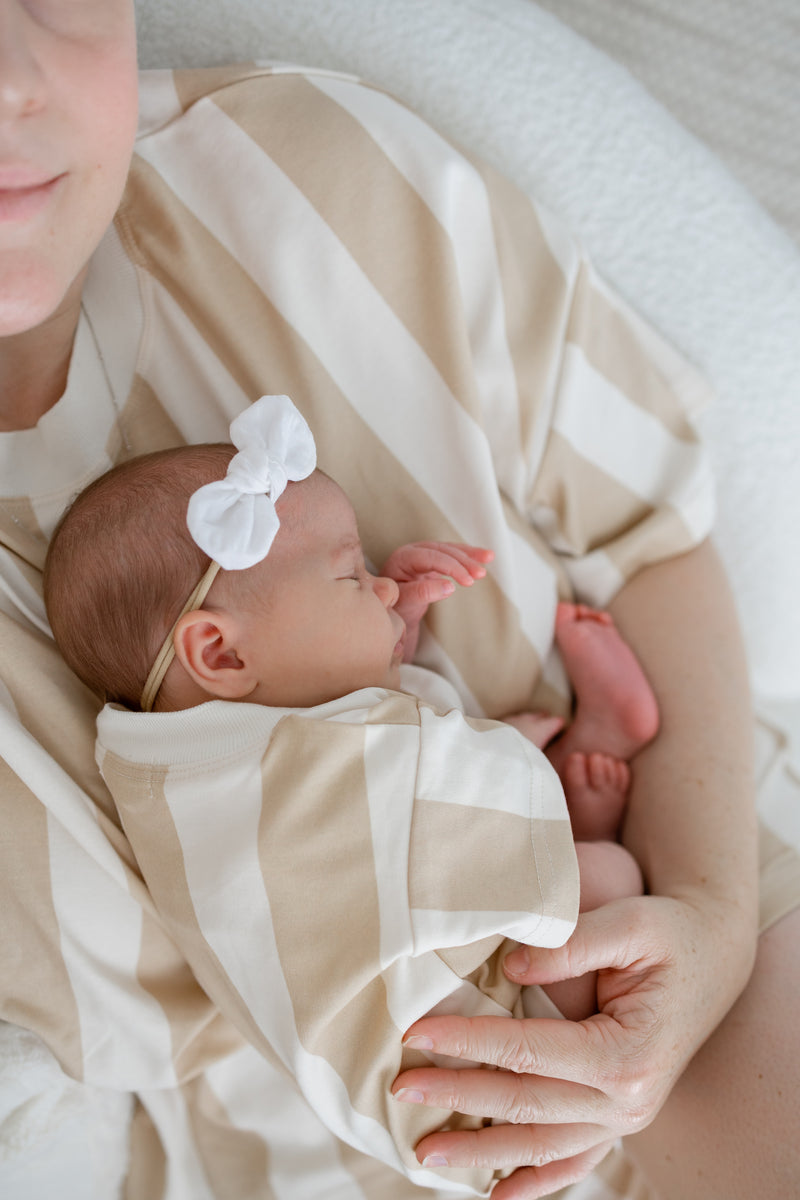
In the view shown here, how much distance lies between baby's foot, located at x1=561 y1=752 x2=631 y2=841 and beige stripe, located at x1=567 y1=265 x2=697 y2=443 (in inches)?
17.3

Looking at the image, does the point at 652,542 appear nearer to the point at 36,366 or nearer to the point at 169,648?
the point at 169,648

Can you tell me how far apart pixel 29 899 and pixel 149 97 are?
92 cm

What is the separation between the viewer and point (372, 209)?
1.21 meters

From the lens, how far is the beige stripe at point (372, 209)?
3.93ft

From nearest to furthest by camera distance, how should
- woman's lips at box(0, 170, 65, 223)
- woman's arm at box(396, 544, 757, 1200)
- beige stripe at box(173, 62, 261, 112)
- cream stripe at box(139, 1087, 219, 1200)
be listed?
1. woman's lips at box(0, 170, 65, 223)
2. woman's arm at box(396, 544, 757, 1200)
3. cream stripe at box(139, 1087, 219, 1200)
4. beige stripe at box(173, 62, 261, 112)

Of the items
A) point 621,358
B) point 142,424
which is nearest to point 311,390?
point 142,424

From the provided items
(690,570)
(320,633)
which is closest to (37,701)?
(320,633)

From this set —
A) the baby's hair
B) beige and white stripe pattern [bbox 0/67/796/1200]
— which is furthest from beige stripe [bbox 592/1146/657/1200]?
the baby's hair

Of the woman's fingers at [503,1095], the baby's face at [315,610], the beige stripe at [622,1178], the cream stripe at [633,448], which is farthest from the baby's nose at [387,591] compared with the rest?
the beige stripe at [622,1178]

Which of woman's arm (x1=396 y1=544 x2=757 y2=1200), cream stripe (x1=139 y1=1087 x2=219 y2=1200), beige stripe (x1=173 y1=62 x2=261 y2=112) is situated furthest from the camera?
beige stripe (x1=173 y1=62 x2=261 y2=112)

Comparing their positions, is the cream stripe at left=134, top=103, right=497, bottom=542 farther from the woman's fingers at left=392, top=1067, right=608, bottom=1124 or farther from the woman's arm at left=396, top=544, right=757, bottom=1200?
the woman's fingers at left=392, top=1067, right=608, bottom=1124

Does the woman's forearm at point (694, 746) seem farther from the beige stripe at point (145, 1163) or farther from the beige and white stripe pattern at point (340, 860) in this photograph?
the beige stripe at point (145, 1163)

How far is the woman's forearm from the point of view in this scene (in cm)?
123

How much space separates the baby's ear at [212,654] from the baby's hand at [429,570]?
214 millimetres
